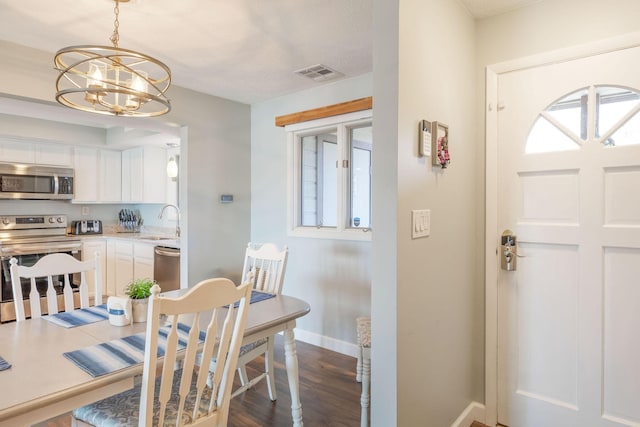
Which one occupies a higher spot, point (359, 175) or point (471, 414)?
point (359, 175)

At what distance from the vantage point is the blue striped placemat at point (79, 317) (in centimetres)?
171

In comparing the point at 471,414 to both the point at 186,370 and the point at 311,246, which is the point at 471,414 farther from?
the point at 311,246

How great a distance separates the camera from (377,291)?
1543mm

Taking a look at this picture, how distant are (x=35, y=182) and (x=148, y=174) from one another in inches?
49.2

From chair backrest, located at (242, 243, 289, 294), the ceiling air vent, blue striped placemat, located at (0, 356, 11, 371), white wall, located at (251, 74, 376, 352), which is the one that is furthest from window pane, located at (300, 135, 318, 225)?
blue striped placemat, located at (0, 356, 11, 371)

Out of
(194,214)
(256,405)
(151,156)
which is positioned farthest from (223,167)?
(256,405)

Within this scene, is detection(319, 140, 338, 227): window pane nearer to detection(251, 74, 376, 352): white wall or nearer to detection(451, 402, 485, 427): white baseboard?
detection(251, 74, 376, 352): white wall

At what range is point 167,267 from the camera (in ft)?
12.9

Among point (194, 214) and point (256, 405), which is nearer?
point (256, 405)

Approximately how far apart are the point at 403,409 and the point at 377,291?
49 cm

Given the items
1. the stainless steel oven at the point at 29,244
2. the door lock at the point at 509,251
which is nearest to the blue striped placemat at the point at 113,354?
the door lock at the point at 509,251

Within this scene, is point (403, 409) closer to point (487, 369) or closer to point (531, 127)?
point (487, 369)

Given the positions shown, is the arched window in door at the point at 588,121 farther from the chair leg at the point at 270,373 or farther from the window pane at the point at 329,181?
the chair leg at the point at 270,373

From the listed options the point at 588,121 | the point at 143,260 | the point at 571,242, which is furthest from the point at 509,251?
the point at 143,260
